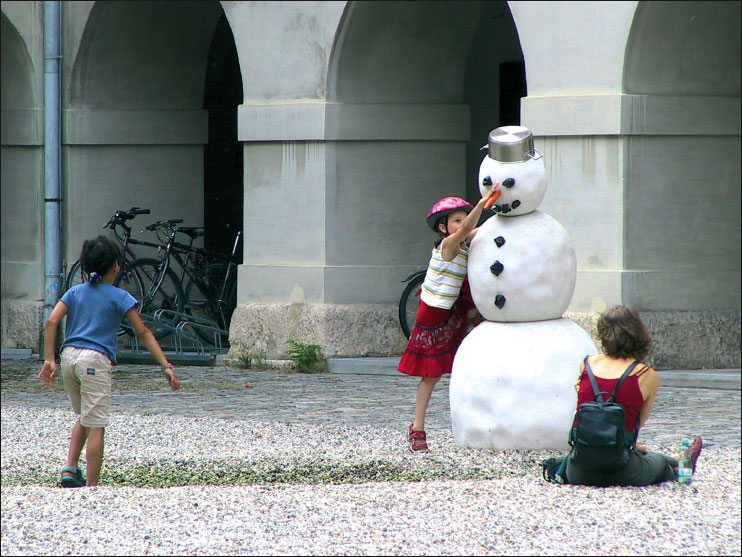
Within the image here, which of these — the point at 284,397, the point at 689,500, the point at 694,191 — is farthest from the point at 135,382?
the point at 689,500

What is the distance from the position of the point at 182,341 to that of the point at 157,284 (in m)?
0.68

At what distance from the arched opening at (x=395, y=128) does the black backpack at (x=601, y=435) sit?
19.6 ft

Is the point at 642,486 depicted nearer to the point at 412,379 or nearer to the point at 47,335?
the point at 47,335

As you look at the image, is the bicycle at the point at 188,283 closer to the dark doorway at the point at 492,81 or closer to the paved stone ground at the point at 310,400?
the paved stone ground at the point at 310,400

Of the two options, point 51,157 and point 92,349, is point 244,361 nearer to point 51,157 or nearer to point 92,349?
point 51,157

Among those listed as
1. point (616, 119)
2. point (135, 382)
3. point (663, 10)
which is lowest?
point (135, 382)

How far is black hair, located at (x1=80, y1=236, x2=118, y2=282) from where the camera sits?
6344mm

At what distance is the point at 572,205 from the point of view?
10406mm

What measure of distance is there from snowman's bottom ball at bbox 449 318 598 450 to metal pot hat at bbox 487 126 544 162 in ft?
2.90

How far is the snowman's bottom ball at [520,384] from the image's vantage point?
7.10m

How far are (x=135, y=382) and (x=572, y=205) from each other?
150 inches

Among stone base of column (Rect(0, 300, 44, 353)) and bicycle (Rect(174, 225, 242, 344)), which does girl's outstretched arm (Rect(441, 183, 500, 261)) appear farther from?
stone base of column (Rect(0, 300, 44, 353))

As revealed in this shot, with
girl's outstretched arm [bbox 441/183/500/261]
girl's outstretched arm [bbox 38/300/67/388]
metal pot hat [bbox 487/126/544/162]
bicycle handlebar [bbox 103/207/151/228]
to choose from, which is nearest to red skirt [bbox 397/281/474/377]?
girl's outstretched arm [bbox 441/183/500/261]

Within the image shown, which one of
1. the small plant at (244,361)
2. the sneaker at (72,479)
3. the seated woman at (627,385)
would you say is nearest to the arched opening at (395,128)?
the small plant at (244,361)
